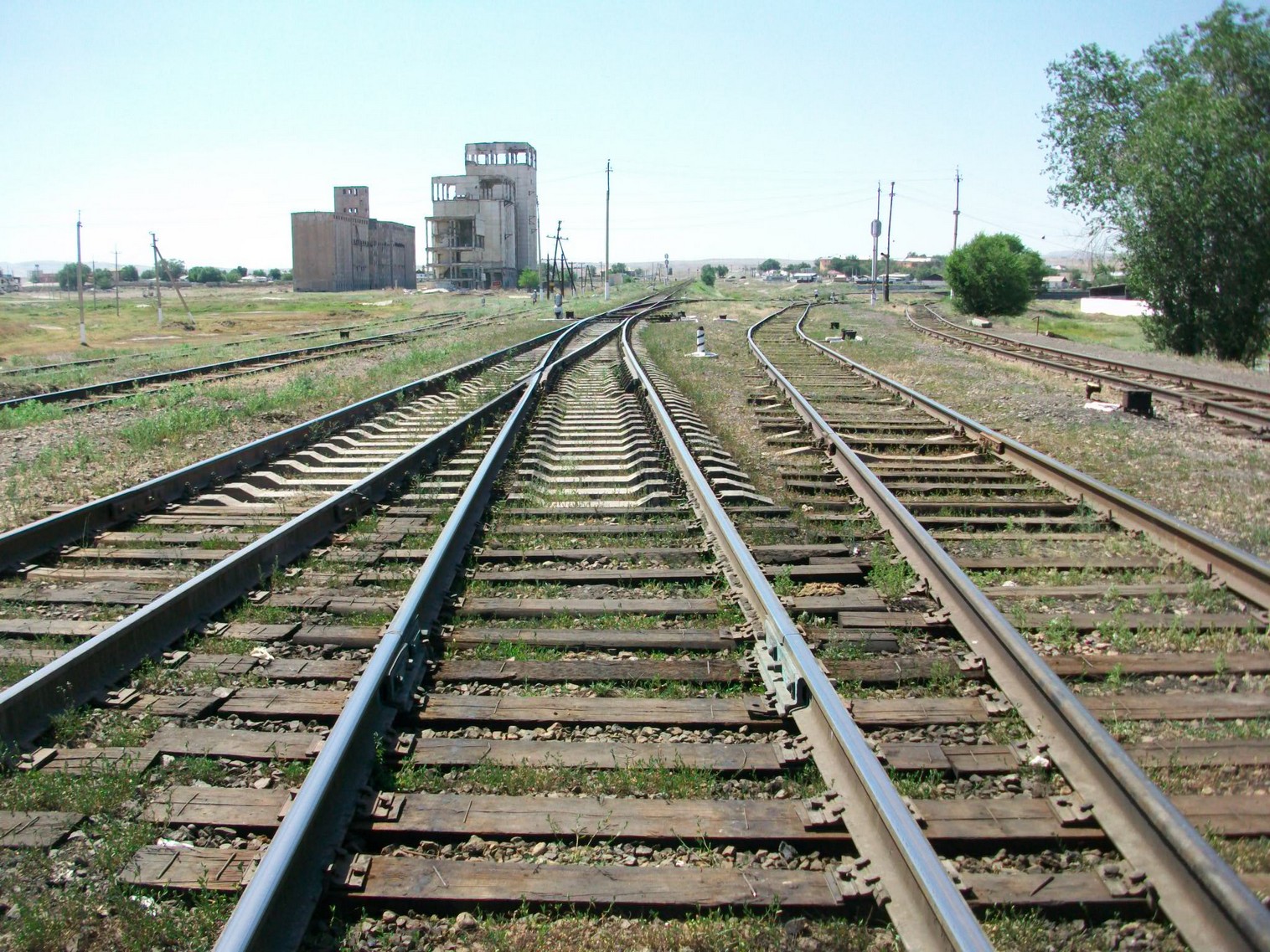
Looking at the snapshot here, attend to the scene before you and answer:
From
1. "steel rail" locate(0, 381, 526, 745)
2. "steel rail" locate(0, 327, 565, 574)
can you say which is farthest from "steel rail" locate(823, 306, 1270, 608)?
"steel rail" locate(0, 327, 565, 574)

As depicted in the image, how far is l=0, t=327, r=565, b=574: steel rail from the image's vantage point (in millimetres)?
6180

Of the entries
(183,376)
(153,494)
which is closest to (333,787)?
(153,494)

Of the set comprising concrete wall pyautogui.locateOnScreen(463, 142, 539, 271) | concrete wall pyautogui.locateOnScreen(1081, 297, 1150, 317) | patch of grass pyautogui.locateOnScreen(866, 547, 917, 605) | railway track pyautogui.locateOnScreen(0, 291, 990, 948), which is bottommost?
railway track pyautogui.locateOnScreen(0, 291, 990, 948)

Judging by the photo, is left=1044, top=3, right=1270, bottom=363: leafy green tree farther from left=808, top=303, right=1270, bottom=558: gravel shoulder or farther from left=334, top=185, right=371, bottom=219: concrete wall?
left=334, top=185, right=371, bottom=219: concrete wall

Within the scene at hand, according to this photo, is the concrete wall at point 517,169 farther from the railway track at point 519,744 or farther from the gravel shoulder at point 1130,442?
the railway track at point 519,744

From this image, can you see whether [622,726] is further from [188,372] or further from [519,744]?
[188,372]

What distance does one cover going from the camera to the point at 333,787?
10.5 ft

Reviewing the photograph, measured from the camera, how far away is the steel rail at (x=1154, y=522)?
5.41 m

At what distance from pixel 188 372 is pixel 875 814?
16857 millimetres

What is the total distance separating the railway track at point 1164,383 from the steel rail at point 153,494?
32.7ft

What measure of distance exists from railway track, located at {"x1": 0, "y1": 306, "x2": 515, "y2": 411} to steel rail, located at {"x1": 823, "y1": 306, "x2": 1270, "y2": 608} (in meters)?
11.3

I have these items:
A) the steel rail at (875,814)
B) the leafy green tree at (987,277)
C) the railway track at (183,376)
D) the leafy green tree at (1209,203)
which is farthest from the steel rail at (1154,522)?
the leafy green tree at (987,277)

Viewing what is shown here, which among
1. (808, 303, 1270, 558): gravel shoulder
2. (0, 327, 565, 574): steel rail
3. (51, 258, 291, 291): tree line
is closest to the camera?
(0, 327, 565, 574): steel rail

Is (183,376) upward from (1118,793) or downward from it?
upward
